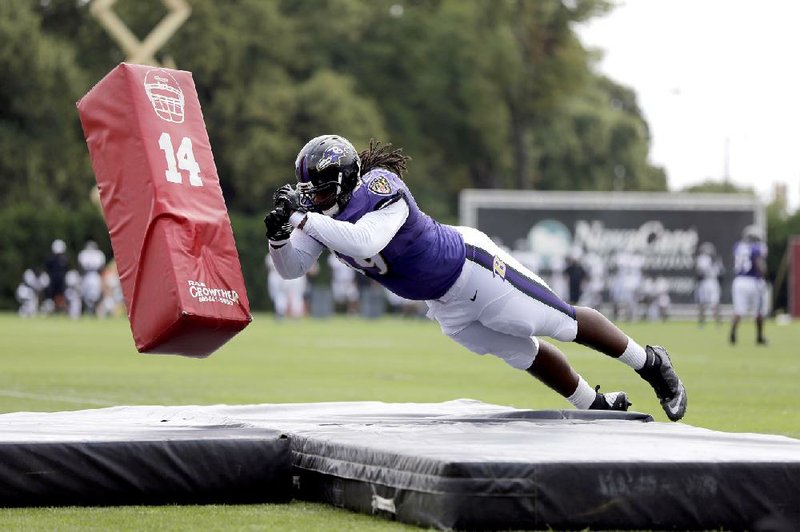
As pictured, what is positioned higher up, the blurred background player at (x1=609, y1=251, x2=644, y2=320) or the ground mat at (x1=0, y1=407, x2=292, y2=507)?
the ground mat at (x1=0, y1=407, x2=292, y2=507)

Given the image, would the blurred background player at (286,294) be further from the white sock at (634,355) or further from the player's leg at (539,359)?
the white sock at (634,355)

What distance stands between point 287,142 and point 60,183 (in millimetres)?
Answer: 7591

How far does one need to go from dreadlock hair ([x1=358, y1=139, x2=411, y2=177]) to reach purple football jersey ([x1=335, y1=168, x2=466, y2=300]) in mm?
397

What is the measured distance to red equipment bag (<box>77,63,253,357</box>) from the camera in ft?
21.0

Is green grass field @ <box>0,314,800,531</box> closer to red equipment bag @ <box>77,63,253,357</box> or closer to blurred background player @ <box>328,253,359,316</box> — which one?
red equipment bag @ <box>77,63,253,357</box>

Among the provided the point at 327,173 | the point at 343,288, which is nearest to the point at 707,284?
the point at 343,288

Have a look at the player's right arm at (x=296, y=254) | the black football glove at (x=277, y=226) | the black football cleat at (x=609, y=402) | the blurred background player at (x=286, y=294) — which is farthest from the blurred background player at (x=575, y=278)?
the black football glove at (x=277, y=226)

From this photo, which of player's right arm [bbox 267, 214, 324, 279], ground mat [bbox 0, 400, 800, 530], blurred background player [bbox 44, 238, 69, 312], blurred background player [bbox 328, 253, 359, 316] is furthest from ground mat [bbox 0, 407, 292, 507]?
blurred background player [bbox 328, 253, 359, 316]

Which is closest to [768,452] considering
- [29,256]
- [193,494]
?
[193,494]

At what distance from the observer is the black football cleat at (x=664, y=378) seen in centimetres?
735

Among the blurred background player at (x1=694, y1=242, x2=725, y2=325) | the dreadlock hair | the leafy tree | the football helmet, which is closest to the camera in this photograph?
the football helmet

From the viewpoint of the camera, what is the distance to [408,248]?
664 centimetres

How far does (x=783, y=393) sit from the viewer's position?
39.7 feet

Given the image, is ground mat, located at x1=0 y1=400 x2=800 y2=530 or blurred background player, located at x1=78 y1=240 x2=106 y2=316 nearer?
ground mat, located at x1=0 y1=400 x2=800 y2=530
